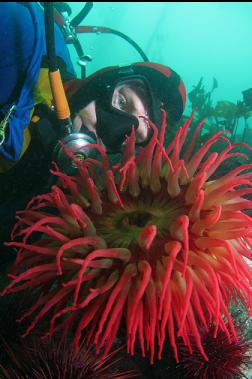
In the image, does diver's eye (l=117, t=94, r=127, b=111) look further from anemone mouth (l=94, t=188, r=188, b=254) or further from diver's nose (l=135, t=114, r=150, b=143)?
anemone mouth (l=94, t=188, r=188, b=254)

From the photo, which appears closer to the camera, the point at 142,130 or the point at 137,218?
the point at 137,218

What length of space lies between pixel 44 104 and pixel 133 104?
41.5 inches

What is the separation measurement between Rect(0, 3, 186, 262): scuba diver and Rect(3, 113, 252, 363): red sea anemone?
0.80m

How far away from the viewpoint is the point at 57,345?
246 cm

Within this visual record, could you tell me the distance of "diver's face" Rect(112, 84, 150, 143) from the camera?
13.1 feet

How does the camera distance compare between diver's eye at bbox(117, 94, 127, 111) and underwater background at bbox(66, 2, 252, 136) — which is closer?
diver's eye at bbox(117, 94, 127, 111)

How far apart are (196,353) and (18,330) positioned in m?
1.33

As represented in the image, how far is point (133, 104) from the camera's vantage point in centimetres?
405

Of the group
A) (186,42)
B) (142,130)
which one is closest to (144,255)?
(142,130)

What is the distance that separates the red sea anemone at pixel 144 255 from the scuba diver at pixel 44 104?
804 millimetres

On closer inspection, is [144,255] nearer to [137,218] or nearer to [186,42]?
[137,218]

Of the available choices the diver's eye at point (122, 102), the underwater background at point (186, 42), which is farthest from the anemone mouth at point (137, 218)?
the underwater background at point (186, 42)

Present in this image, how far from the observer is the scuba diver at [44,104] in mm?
3158

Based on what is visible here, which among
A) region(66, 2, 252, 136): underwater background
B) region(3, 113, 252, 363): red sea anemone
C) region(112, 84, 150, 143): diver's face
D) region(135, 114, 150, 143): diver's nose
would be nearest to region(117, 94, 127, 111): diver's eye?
region(112, 84, 150, 143): diver's face
